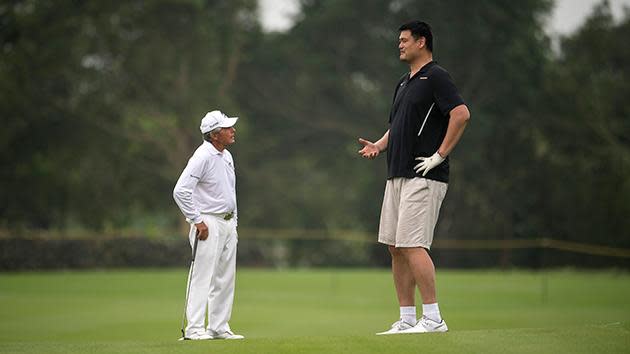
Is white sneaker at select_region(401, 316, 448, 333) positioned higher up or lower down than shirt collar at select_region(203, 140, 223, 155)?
lower down

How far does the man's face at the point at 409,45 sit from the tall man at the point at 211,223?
72.9 inches

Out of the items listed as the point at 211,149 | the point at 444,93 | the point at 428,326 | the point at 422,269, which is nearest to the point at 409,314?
the point at 428,326

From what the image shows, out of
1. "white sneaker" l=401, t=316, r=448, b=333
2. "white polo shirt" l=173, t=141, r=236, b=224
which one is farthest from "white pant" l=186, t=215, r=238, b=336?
"white sneaker" l=401, t=316, r=448, b=333

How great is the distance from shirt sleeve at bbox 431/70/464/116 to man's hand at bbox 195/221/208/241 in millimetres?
2306

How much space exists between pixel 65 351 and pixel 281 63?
39.5 meters

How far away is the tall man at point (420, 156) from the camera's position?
24.5ft

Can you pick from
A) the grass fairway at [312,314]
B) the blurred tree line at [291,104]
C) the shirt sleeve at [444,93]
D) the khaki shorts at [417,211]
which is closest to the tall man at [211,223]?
the grass fairway at [312,314]

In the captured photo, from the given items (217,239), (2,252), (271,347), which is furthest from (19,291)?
(271,347)

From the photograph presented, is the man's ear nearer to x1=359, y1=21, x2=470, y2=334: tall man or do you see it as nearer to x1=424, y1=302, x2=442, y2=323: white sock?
x1=359, y1=21, x2=470, y2=334: tall man

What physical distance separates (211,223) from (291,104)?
3872cm

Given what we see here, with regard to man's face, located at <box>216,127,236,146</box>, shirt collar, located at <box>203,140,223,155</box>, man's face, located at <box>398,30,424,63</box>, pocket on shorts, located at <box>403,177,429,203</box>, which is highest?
man's face, located at <box>398,30,424,63</box>

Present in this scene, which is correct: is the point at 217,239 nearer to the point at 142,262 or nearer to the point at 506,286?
the point at 506,286

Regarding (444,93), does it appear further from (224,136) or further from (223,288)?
(223,288)

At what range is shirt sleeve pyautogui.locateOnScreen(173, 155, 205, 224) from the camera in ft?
27.8
